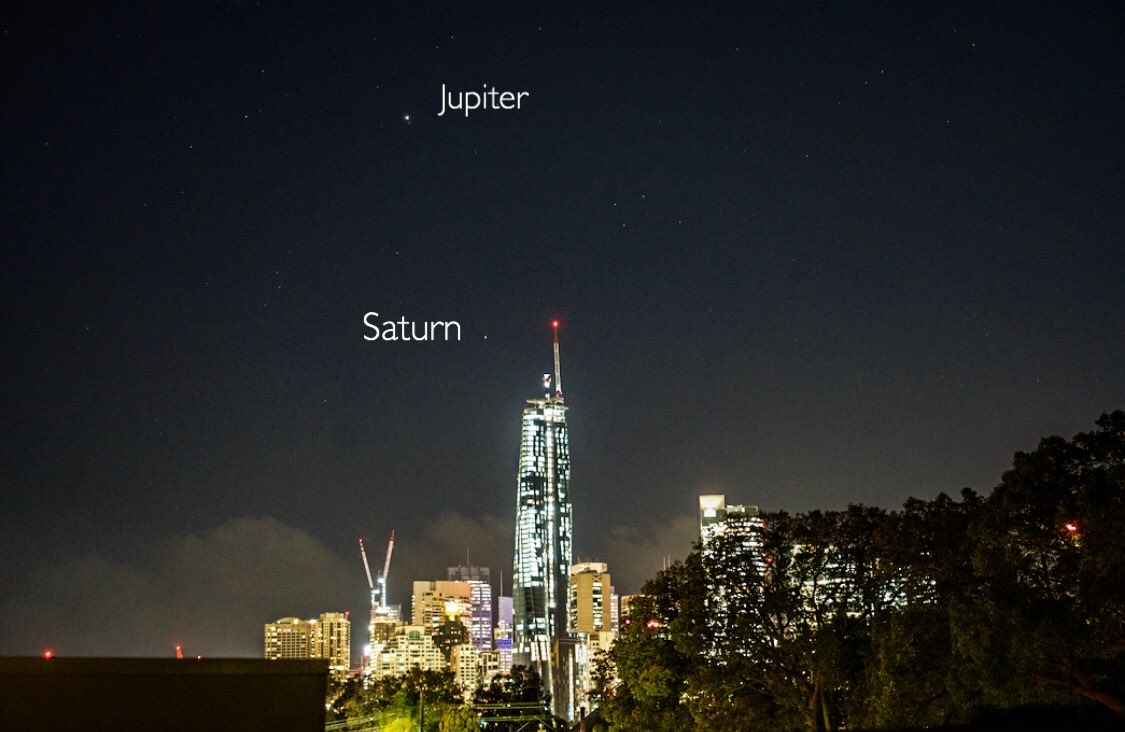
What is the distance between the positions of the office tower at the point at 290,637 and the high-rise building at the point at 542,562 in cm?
3360

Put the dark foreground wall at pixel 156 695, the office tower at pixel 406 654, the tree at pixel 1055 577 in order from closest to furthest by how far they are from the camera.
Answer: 1. the dark foreground wall at pixel 156 695
2. the tree at pixel 1055 577
3. the office tower at pixel 406 654

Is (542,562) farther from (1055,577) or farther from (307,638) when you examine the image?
(1055,577)

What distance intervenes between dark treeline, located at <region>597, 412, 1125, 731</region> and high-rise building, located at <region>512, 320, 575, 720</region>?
443ft

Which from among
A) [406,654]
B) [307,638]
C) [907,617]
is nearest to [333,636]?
[307,638]

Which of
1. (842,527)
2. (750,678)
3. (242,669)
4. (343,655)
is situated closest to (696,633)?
(750,678)

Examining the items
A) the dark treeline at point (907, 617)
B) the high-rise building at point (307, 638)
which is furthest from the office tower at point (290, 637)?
the dark treeline at point (907, 617)

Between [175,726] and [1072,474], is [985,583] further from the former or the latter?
[175,726]

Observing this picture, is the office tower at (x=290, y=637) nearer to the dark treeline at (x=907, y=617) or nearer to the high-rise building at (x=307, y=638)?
the high-rise building at (x=307, y=638)

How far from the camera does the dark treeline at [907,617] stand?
15531 mm

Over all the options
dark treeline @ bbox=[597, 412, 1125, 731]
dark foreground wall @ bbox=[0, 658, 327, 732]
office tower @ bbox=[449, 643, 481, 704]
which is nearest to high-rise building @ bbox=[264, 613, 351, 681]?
office tower @ bbox=[449, 643, 481, 704]

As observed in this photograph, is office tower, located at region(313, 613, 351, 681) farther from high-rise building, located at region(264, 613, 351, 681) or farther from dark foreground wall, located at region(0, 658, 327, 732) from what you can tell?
dark foreground wall, located at region(0, 658, 327, 732)

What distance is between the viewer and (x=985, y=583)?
16.9 m

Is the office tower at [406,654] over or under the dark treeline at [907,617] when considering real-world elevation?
under

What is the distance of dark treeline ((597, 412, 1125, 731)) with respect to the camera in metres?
15.5
